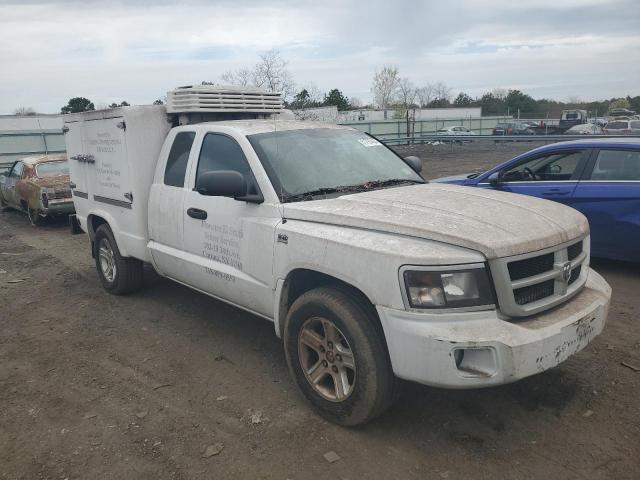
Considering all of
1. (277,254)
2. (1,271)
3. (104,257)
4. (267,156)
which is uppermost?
(267,156)

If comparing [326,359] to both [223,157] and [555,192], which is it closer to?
[223,157]

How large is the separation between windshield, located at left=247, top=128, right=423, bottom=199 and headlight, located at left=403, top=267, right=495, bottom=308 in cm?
135

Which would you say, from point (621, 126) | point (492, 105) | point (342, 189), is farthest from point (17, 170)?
point (492, 105)

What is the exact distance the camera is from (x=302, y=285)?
376cm

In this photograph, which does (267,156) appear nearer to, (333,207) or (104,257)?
(333,207)

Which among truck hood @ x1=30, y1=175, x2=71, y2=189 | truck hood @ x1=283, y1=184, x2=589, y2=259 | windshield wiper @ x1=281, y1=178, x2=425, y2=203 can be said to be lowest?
truck hood @ x1=30, y1=175, x2=71, y2=189

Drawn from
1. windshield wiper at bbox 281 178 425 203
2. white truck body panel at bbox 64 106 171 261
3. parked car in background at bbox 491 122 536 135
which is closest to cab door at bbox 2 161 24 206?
white truck body panel at bbox 64 106 171 261

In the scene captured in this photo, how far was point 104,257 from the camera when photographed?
638cm

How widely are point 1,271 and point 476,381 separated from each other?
7589 millimetres

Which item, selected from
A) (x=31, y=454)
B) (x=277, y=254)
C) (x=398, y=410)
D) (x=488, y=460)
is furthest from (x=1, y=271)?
(x=488, y=460)

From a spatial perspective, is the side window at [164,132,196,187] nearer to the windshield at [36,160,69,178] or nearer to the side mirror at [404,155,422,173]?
the side mirror at [404,155,422,173]

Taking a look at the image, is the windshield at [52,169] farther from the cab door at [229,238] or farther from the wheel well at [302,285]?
the wheel well at [302,285]

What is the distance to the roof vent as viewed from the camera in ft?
17.0

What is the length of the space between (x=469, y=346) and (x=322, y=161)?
2051mm
